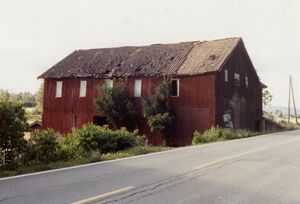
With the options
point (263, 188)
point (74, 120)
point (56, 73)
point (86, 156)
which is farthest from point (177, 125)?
point (263, 188)

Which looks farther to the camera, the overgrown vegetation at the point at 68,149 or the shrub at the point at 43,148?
the shrub at the point at 43,148

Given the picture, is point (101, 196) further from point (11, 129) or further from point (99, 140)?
point (99, 140)

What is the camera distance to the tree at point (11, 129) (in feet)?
34.5

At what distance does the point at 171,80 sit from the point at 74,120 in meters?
9.95

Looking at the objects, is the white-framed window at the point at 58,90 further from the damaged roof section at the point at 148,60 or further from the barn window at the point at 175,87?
the barn window at the point at 175,87

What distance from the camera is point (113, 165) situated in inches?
408

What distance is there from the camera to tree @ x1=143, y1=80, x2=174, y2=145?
3078 centimetres

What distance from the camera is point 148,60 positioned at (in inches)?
1393

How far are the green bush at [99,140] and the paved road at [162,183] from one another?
416 cm

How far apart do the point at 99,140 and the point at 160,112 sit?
1625 centimetres

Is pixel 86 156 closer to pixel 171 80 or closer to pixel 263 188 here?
pixel 263 188

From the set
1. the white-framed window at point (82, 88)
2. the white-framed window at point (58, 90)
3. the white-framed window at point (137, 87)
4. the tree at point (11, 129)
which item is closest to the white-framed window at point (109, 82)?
the white-framed window at point (137, 87)

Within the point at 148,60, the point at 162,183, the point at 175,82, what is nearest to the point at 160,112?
the point at 175,82

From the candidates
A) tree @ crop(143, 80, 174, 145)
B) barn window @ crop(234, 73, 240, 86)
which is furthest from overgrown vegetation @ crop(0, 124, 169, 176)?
barn window @ crop(234, 73, 240, 86)
